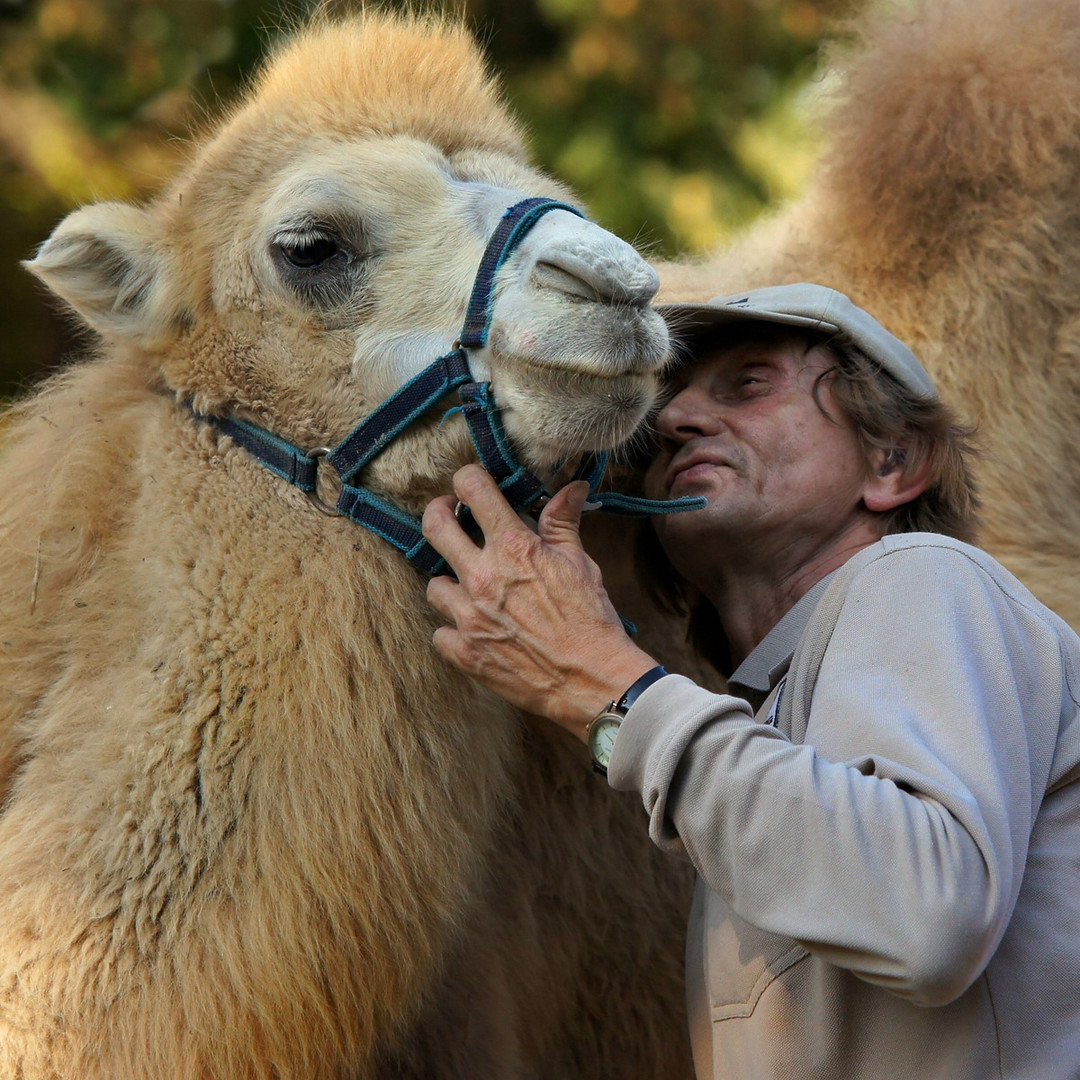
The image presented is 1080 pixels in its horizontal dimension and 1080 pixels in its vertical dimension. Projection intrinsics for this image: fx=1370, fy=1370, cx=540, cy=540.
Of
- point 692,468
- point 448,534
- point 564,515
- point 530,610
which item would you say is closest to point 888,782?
point 530,610

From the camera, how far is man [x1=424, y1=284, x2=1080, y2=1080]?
1862mm

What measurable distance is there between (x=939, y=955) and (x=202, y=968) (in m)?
1.30

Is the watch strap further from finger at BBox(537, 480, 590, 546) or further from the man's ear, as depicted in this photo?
the man's ear

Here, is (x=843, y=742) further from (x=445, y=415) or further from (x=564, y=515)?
(x=445, y=415)

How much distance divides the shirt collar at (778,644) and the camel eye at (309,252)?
1149 mm

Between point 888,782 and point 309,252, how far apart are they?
5.10 feet

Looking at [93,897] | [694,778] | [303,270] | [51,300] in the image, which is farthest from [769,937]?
[51,300]

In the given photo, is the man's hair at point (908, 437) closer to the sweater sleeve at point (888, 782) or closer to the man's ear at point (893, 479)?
the man's ear at point (893, 479)

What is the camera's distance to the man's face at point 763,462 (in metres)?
2.77

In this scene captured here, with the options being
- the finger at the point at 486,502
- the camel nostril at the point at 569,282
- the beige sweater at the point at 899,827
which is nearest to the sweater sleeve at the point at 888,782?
the beige sweater at the point at 899,827

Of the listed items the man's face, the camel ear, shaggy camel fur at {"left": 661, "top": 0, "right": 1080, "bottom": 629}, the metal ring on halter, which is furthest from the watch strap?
shaggy camel fur at {"left": 661, "top": 0, "right": 1080, "bottom": 629}

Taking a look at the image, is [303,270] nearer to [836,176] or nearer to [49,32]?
[836,176]

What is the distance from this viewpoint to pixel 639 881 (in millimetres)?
3383

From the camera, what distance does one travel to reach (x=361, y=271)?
274cm
